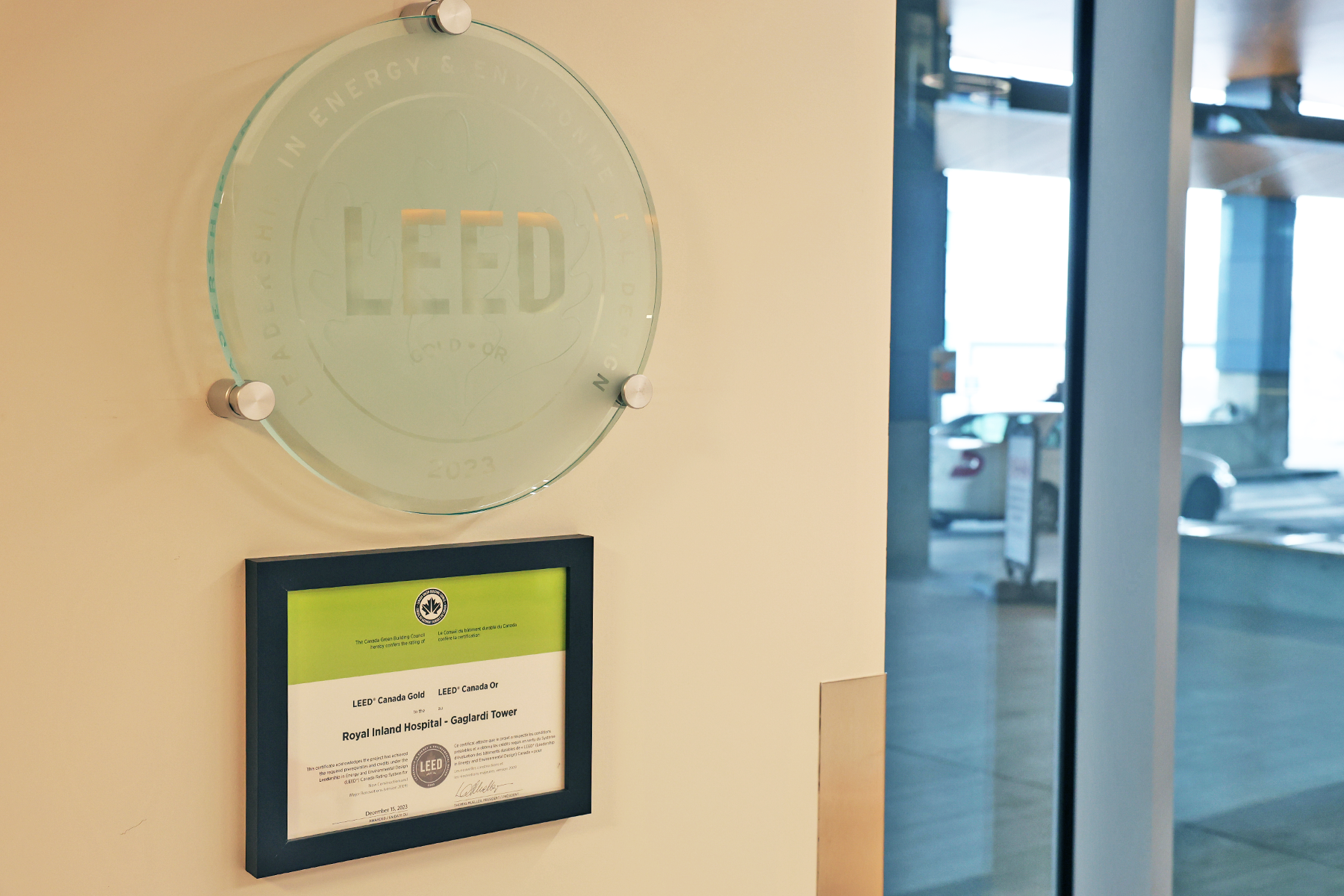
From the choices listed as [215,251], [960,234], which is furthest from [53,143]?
[960,234]

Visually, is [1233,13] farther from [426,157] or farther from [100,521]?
[100,521]

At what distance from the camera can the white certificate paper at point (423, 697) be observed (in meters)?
0.85

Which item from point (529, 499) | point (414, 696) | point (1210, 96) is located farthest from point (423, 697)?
point (1210, 96)

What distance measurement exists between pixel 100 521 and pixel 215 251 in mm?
216

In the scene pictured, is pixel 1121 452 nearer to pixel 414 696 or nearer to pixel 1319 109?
pixel 1319 109

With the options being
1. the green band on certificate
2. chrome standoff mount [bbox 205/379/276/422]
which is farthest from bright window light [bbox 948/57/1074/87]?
chrome standoff mount [bbox 205/379/276/422]

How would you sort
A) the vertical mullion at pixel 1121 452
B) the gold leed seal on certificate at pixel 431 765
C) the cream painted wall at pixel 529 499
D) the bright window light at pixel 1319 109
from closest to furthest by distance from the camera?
the cream painted wall at pixel 529 499, the gold leed seal on certificate at pixel 431 765, the vertical mullion at pixel 1121 452, the bright window light at pixel 1319 109

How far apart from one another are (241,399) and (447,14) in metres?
0.35

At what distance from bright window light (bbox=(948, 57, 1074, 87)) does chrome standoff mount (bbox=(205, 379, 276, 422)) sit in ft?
4.14

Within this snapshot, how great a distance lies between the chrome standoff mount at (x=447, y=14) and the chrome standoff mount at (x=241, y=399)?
320 millimetres

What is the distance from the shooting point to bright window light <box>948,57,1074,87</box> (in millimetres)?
1670

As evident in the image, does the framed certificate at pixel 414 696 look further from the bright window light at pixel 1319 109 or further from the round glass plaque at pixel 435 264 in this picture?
the bright window light at pixel 1319 109

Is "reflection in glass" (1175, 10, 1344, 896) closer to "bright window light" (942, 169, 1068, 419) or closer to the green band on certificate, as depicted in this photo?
"bright window light" (942, 169, 1068, 419)
